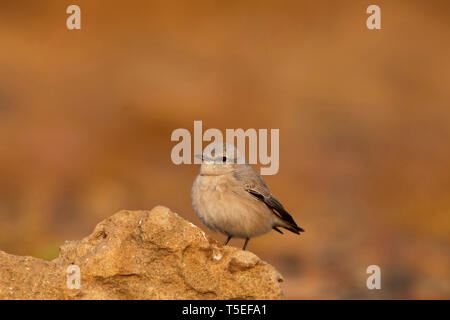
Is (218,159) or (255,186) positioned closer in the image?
(218,159)

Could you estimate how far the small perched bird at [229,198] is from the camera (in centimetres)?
771

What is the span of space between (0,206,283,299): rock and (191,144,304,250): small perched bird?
4.47 feet

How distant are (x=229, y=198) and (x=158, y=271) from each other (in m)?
1.79

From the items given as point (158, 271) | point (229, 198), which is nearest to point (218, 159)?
point (229, 198)

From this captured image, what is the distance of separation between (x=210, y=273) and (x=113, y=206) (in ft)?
40.9

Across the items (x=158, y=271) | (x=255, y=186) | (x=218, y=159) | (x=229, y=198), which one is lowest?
(x=158, y=271)

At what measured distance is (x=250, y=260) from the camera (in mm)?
6242

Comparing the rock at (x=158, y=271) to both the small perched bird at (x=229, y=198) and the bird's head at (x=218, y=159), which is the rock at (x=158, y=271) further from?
the bird's head at (x=218, y=159)

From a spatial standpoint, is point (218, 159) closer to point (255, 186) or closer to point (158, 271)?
point (255, 186)

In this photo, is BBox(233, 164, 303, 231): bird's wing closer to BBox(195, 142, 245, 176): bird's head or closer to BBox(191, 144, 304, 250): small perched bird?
BBox(191, 144, 304, 250): small perched bird

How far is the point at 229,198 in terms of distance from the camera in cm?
776

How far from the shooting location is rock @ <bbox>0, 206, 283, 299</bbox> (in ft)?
20.1

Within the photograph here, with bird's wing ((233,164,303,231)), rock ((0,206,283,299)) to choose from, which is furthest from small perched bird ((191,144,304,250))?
rock ((0,206,283,299))

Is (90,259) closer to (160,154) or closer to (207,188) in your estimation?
(207,188)
